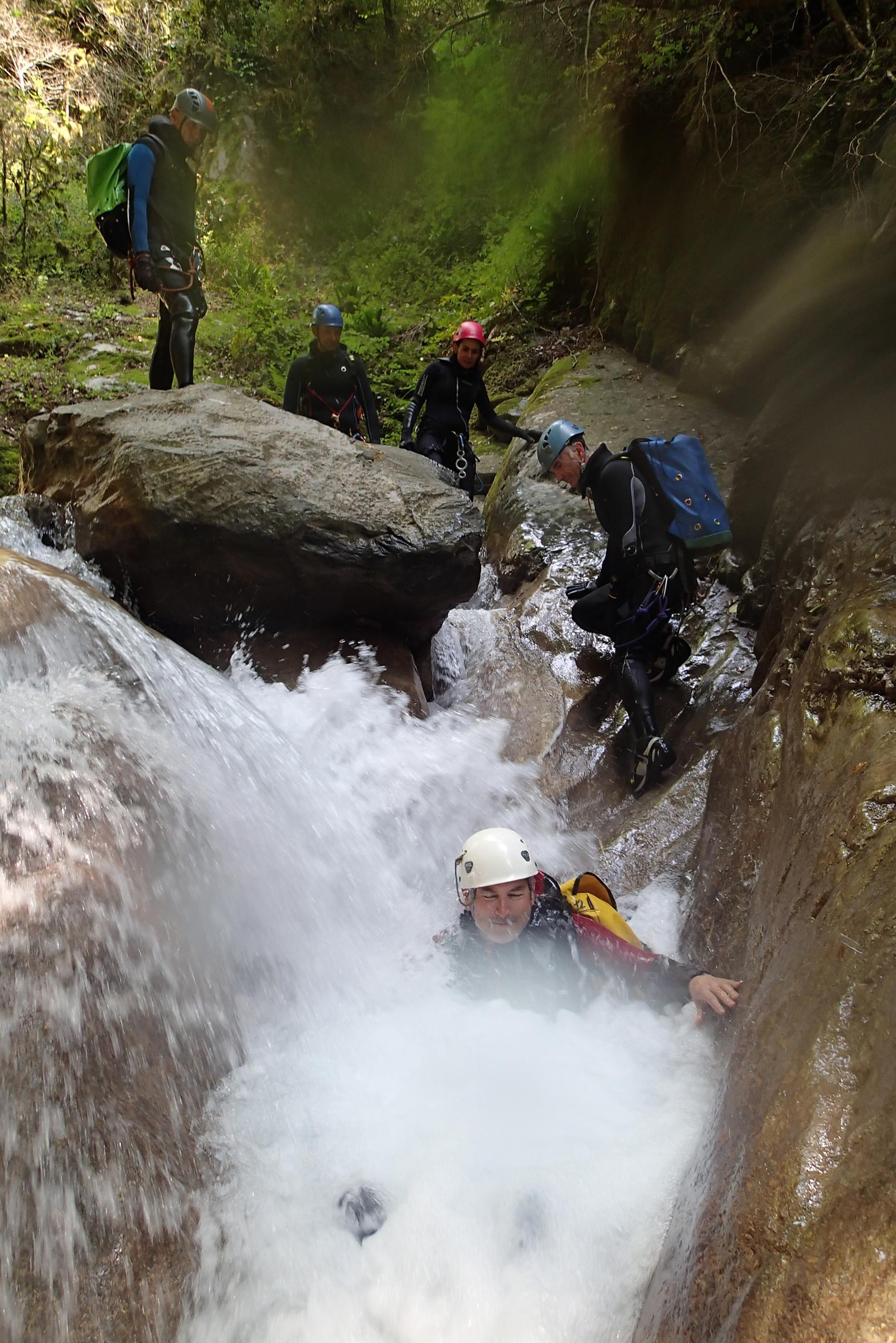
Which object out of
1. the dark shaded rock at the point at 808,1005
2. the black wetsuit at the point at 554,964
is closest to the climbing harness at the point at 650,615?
the dark shaded rock at the point at 808,1005

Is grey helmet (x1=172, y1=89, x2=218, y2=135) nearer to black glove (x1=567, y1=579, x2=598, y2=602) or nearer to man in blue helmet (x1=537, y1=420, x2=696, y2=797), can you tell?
man in blue helmet (x1=537, y1=420, x2=696, y2=797)

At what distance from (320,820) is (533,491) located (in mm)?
4731

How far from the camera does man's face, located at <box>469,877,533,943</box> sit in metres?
3.22

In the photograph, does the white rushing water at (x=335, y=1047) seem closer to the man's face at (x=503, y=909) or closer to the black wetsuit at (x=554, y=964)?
the black wetsuit at (x=554, y=964)

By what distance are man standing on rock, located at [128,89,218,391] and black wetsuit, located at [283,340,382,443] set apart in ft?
4.29

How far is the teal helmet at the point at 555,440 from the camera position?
507 cm

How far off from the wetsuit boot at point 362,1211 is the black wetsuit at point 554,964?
93 centimetres

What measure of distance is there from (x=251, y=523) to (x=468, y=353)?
374cm

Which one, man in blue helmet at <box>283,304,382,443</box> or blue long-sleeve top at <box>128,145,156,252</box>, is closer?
blue long-sleeve top at <box>128,145,156,252</box>

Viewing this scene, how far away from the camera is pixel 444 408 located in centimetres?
816

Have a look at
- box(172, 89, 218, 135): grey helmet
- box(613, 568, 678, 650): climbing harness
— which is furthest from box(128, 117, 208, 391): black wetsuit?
box(613, 568, 678, 650): climbing harness

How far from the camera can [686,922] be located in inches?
152

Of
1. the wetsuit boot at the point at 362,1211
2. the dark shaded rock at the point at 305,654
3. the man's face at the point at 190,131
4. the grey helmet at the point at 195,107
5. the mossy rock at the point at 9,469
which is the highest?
the grey helmet at the point at 195,107

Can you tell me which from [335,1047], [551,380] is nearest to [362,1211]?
[335,1047]
